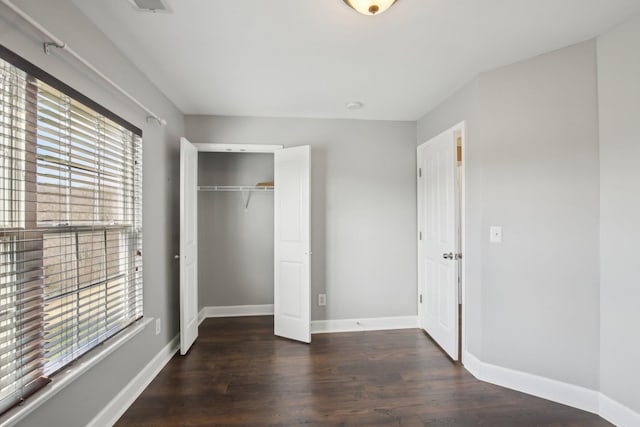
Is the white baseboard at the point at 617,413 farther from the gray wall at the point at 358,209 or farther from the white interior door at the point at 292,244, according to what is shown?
the white interior door at the point at 292,244

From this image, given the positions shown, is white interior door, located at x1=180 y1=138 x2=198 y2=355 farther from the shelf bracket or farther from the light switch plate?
the light switch plate

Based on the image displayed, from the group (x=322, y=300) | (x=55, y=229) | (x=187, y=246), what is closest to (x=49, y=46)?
(x=55, y=229)

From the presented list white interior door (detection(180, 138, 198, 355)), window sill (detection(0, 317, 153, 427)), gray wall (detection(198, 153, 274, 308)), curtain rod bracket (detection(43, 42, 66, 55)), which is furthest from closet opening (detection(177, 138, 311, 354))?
curtain rod bracket (detection(43, 42, 66, 55))

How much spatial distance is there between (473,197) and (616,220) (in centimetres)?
82

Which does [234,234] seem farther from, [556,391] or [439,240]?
[556,391]

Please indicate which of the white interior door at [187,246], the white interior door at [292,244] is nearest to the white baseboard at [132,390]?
the white interior door at [187,246]

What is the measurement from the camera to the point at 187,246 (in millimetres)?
2611

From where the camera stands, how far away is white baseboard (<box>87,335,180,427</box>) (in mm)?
1650

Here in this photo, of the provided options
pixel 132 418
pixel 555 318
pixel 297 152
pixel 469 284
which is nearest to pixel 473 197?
pixel 469 284

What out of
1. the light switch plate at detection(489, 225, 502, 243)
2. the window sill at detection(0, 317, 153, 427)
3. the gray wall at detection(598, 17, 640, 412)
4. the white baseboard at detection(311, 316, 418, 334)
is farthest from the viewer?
the white baseboard at detection(311, 316, 418, 334)

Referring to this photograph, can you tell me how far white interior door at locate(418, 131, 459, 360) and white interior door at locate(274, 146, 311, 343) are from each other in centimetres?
130

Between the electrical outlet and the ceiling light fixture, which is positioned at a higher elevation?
the ceiling light fixture

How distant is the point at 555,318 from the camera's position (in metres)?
1.94

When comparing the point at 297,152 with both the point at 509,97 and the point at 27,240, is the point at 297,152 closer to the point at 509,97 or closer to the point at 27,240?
the point at 509,97
